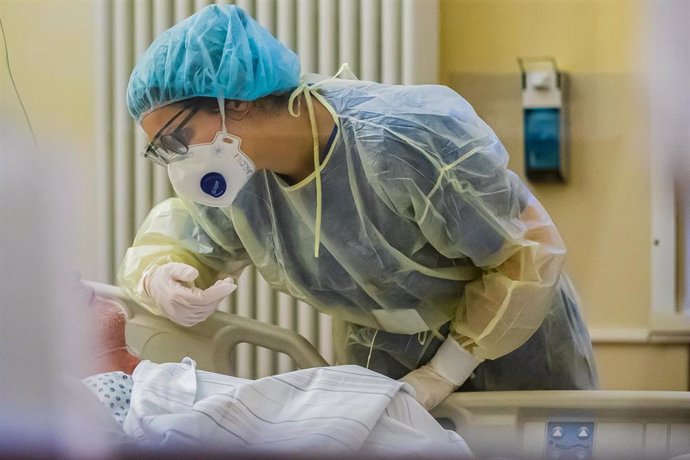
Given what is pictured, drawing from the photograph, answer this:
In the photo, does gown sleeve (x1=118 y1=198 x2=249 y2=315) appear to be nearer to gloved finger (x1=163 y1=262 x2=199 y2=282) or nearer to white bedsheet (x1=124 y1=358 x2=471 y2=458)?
gloved finger (x1=163 y1=262 x2=199 y2=282)

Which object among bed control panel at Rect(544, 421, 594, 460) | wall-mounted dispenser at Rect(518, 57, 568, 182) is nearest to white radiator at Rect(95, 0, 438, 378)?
wall-mounted dispenser at Rect(518, 57, 568, 182)

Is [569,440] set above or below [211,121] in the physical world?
below

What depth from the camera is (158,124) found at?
1096mm

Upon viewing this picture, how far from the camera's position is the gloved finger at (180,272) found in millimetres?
1200

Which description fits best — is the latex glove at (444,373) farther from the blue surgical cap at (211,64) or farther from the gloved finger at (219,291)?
the blue surgical cap at (211,64)

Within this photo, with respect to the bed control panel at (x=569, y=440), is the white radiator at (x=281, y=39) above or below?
above

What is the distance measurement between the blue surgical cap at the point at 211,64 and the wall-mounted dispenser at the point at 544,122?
27 centimetres

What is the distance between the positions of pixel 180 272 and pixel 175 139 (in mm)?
189

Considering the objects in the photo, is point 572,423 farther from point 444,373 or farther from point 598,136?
point 598,136

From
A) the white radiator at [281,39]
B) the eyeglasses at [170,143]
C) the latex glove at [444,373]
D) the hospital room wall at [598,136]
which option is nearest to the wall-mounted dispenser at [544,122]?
the hospital room wall at [598,136]

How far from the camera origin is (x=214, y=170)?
3.57 ft

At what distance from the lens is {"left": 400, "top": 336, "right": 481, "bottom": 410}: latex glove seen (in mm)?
1146

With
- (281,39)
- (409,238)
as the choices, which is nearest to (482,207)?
(409,238)

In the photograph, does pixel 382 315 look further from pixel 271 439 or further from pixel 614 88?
pixel 614 88
